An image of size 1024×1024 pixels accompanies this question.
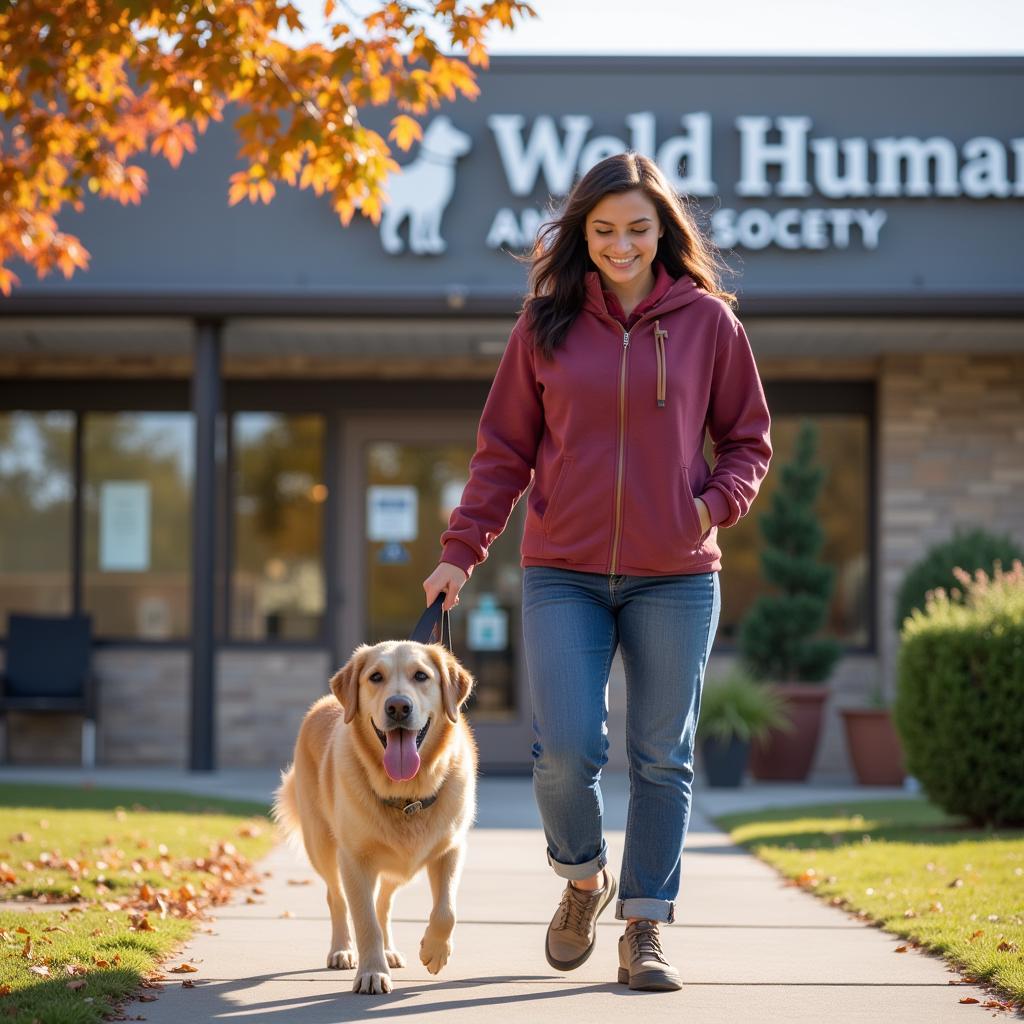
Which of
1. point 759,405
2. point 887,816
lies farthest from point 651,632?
point 887,816

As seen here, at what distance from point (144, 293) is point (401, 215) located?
Answer: 193cm

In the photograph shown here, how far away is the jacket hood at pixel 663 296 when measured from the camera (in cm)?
410

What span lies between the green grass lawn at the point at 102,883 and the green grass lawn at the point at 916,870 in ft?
7.52

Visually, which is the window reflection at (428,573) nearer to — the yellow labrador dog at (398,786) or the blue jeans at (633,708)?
the yellow labrador dog at (398,786)

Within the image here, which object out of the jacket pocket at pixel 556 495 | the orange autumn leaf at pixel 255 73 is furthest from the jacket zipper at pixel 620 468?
the orange autumn leaf at pixel 255 73

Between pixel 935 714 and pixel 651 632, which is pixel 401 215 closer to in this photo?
pixel 935 714

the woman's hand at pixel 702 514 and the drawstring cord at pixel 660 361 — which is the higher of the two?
the drawstring cord at pixel 660 361

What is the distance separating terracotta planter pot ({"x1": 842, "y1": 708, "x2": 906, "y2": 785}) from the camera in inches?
430

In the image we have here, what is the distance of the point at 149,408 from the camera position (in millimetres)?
12375

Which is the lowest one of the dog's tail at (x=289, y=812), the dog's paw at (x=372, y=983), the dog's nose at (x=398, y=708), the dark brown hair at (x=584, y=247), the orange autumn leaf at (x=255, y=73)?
the dog's paw at (x=372, y=983)

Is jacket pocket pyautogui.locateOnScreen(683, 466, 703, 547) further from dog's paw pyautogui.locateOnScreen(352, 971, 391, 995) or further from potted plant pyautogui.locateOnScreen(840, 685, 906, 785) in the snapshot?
potted plant pyautogui.locateOnScreen(840, 685, 906, 785)

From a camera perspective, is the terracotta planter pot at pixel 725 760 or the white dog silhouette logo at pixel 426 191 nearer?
the terracotta planter pot at pixel 725 760

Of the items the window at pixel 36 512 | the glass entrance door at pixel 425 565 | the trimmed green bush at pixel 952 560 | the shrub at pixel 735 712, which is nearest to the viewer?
the shrub at pixel 735 712

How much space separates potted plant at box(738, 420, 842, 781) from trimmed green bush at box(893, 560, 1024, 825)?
2.80 metres
